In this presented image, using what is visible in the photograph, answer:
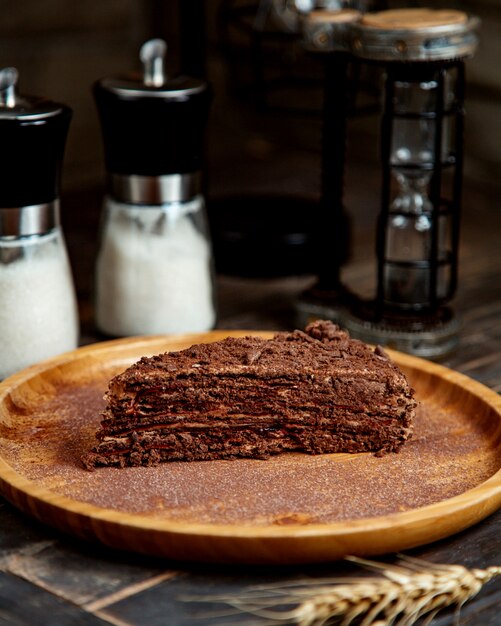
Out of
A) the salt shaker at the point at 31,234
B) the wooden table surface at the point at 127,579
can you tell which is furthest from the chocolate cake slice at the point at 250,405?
the salt shaker at the point at 31,234

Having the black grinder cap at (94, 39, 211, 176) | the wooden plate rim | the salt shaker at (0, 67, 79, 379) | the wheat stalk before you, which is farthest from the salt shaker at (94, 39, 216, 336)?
the wheat stalk

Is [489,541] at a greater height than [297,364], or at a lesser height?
lesser

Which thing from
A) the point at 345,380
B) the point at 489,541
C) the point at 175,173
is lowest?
the point at 489,541

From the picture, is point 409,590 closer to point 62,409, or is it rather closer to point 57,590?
point 57,590

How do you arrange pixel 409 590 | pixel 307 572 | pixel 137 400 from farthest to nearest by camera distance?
pixel 137 400 < pixel 307 572 < pixel 409 590

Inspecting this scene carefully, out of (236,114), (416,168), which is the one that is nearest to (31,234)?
(416,168)

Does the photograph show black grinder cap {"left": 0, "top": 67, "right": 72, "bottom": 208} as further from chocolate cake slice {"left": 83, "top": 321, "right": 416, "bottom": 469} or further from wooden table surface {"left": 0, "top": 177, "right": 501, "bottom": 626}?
wooden table surface {"left": 0, "top": 177, "right": 501, "bottom": 626}

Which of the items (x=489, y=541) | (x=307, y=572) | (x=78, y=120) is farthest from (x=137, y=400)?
(x=78, y=120)
